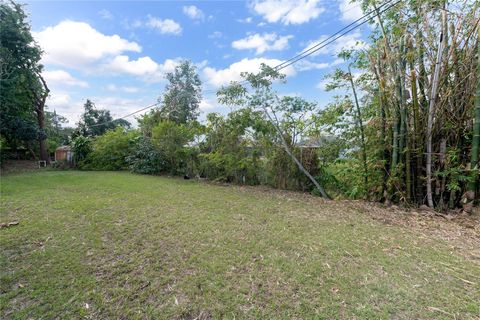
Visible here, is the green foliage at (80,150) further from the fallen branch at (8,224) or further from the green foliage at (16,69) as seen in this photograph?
the fallen branch at (8,224)

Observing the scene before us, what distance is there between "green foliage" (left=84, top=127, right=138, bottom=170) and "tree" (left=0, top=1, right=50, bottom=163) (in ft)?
9.79

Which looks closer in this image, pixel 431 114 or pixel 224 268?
pixel 224 268

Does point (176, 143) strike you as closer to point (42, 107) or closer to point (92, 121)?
point (42, 107)

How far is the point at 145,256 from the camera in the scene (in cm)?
211

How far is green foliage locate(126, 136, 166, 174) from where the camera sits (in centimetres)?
826

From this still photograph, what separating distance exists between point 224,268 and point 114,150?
32.1 feet

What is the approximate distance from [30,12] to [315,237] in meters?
14.1

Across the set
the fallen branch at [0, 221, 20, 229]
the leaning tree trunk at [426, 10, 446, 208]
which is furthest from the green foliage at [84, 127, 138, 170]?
the leaning tree trunk at [426, 10, 446, 208]

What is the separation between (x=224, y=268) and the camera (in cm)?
191

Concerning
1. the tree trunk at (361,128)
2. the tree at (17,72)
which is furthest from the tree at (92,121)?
the tree trunk at (361,128)

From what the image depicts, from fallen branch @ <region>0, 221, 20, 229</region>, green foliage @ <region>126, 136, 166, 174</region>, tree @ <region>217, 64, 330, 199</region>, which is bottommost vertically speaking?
fallen branch @ <region>0, 221, 20, 229</region>

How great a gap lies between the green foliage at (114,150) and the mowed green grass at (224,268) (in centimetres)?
649

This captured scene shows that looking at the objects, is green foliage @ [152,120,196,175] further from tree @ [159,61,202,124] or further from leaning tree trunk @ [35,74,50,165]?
tree @ [159,61,202,124]

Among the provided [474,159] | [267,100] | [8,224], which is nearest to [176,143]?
[267,100]
